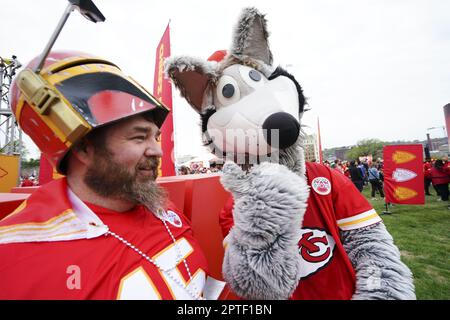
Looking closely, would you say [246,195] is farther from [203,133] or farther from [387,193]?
[387,193]

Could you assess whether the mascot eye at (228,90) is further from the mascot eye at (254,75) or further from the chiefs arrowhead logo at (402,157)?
the chiefs arrowhead logo at (402,157)

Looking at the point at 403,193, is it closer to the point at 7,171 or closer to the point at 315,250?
the point at 315,250

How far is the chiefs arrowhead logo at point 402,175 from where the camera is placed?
251 inches

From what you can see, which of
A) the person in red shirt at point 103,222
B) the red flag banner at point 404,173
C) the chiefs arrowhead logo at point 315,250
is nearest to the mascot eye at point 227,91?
the person in red shirt at point 103,222

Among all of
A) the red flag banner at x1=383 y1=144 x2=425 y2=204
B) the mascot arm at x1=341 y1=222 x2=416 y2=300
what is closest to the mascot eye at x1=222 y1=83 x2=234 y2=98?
the mascot arm at x1=341 y1=222 x2=416 y2=300

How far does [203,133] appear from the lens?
1492 millimetres

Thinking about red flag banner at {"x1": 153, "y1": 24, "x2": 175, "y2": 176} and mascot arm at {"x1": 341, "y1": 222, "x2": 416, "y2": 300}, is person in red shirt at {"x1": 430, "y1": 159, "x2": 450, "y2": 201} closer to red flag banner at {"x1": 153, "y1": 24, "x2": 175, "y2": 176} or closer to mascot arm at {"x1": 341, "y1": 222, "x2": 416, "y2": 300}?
red flag banner at {"x1": 153, "y1": 24, "x2": 175, "y2": 176}

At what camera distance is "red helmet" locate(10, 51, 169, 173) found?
0.99m

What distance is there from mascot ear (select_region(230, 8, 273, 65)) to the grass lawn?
11.2ft

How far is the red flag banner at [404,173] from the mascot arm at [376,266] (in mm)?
6463

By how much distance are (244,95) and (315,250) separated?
34.2 inches

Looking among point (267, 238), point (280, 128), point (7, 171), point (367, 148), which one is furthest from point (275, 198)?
point (367, 148)
